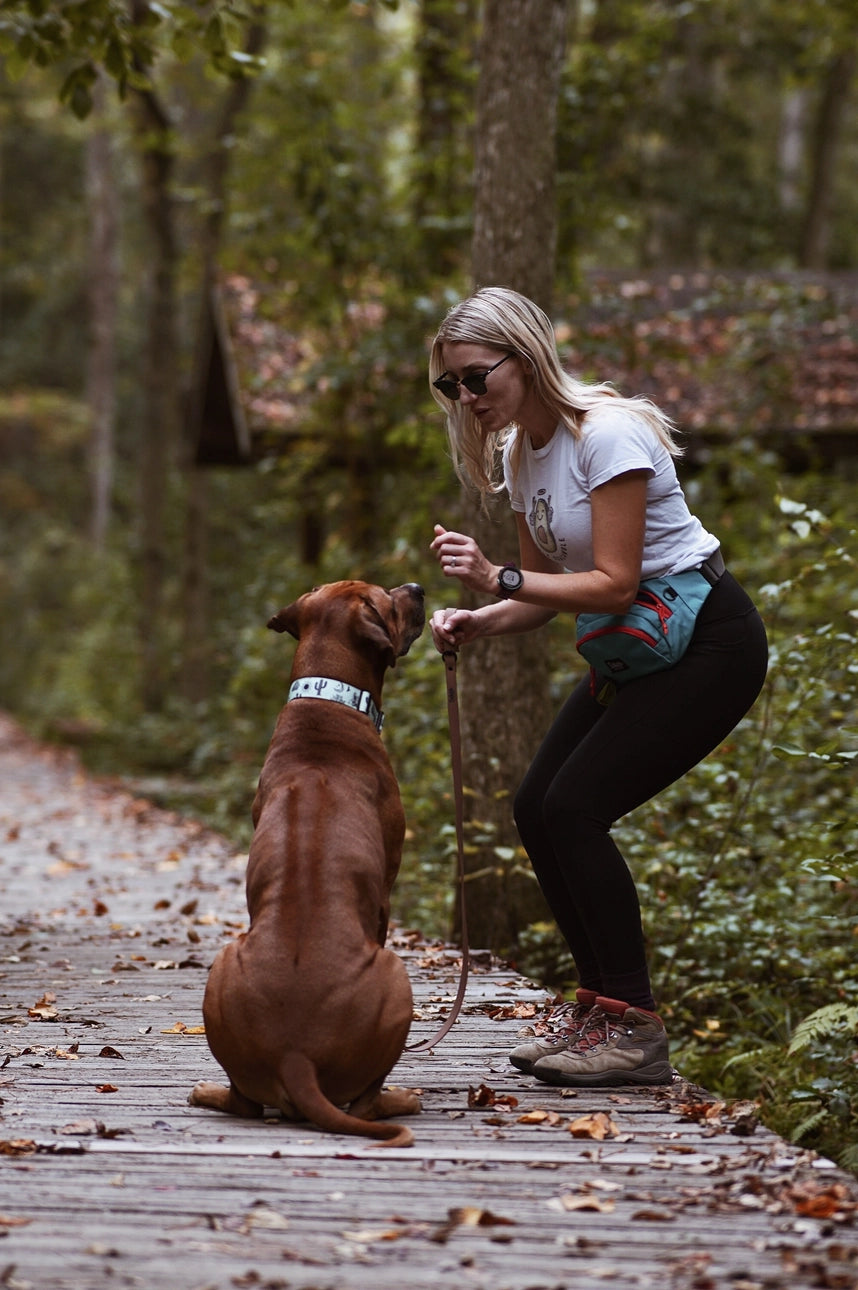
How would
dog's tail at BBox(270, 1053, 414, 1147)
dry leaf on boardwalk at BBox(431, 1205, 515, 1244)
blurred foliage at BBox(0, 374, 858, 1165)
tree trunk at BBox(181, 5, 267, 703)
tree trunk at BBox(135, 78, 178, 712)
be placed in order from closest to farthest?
dry leaf on boardwalk at BBox(431, 1205, 515, 1244), dog's tail at BBox(270, 1053, 414, 1147), blurred foliage at BBox(0, 374, 858, 1165), tree trunk at BBox(181, 5, 267, 703), tree trunk at BBox(135, 78, 178, 712)

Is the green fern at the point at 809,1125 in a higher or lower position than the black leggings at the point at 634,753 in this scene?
lower

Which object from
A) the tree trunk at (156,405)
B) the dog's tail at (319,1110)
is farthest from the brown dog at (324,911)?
the tree trunk at (156,405)

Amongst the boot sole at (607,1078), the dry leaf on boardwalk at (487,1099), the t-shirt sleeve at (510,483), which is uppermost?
the t-shirt sleeve at (510,483)

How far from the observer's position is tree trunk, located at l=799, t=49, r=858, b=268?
2236cm

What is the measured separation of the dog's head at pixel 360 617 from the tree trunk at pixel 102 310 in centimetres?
2832

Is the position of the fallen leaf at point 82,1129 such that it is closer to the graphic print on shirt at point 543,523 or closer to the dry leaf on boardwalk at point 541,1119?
the dry leaf on boardwalk at point 541,1119

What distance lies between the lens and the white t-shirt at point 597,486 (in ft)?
13.2

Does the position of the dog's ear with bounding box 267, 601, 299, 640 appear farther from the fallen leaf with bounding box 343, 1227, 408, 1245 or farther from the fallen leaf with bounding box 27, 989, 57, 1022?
the fallen leaf with bounding box 27, 989, 57, 1022

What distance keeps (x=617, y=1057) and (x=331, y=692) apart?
4.77ft

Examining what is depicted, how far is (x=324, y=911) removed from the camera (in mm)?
3834

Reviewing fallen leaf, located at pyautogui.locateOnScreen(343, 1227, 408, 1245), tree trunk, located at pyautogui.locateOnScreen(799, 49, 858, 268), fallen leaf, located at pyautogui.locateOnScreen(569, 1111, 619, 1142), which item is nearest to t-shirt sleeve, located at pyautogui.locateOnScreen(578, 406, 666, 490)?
fallen leaf, located at pyautogui.locateOnScreen(569, 1111, 619, 1142)

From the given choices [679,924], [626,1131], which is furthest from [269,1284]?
[679,924]

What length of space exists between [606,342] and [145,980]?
7.33 metres

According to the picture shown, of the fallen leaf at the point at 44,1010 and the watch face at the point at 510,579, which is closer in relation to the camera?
the watch face at the point at 510,579
